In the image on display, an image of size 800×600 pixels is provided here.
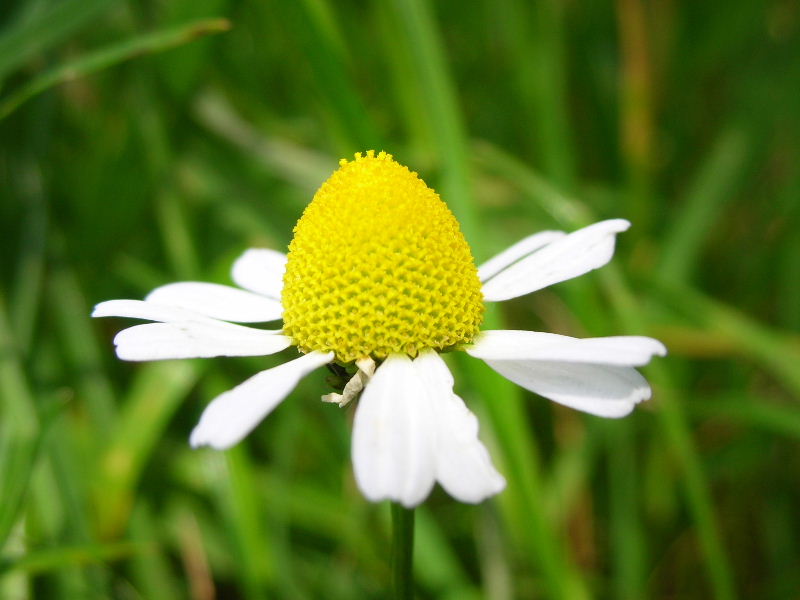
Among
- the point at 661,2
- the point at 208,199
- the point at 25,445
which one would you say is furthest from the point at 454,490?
the point at 661,2

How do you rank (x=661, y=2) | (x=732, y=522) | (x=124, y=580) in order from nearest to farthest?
1. (x=124, y=580)
2. (x=732, y=522)
3. (x=661, y=2)

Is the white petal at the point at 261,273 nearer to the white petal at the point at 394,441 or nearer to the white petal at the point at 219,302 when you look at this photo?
the white petal at the point at 219,302

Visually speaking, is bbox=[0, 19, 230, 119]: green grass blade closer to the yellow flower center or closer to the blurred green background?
the blurred green background

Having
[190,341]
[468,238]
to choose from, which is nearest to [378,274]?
[190,341]

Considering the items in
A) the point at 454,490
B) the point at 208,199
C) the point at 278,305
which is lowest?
the point at 454,490

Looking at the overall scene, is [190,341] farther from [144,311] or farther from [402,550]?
[402,550]

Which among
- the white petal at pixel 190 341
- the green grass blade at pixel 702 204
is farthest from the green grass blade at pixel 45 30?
the green grass blade at pixel 702 204

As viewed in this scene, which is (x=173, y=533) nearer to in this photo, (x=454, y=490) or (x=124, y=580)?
(x=124, y=580)
